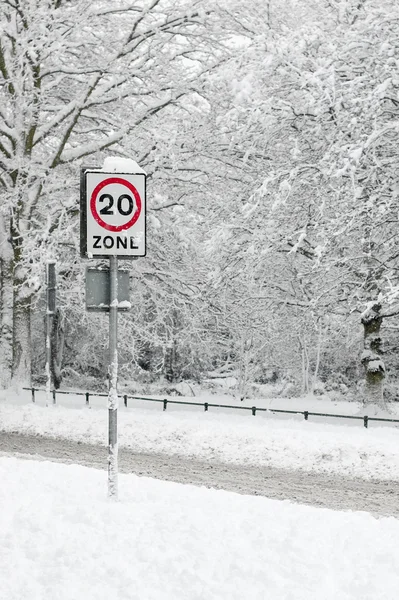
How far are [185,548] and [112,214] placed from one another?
148 inches

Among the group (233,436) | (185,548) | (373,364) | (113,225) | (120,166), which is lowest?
(233,436)

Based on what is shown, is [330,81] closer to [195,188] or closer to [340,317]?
[195,188]

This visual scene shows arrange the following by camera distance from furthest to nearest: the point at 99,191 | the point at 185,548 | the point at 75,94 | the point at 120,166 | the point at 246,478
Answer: the point at 75,94
the point at 246,478
the point at 120,166
the point at 99,191
the point at 185,548

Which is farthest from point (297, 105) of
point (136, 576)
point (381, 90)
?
point (136, 576)

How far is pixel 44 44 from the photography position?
61.8 feet

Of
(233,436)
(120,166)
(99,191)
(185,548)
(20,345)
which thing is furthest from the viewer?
(20,345)

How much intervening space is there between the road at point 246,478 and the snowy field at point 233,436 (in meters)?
0.45

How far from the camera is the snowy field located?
13578 millimetres

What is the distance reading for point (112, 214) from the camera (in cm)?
828

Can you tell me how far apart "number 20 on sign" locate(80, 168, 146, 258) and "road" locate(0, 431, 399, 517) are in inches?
190

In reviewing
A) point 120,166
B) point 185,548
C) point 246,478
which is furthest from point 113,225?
point 246,478

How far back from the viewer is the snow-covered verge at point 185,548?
5.65 meters

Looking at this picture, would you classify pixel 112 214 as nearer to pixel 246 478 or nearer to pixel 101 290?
pixel 101 290

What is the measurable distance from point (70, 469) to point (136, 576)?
4.57 m
